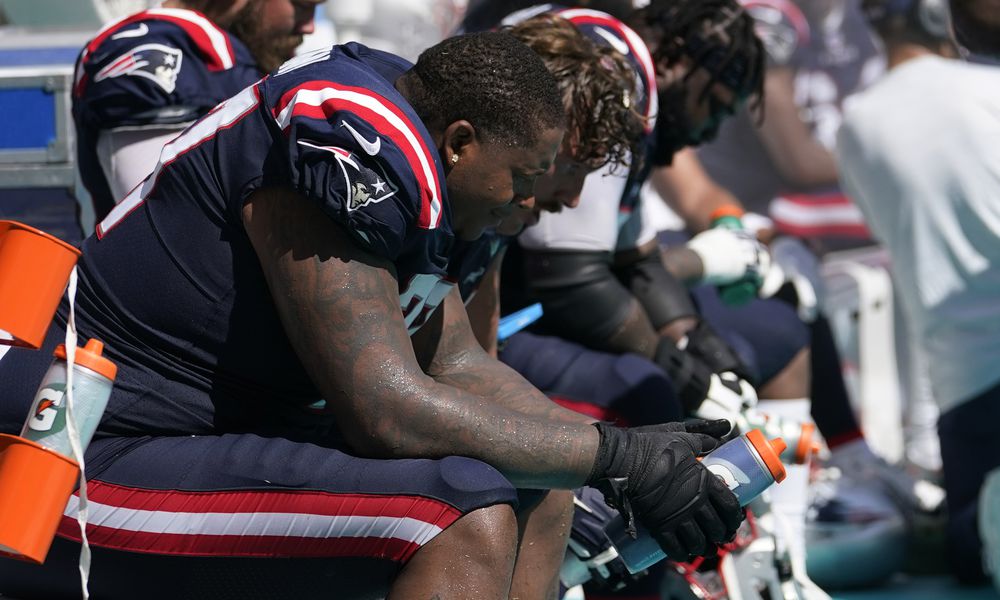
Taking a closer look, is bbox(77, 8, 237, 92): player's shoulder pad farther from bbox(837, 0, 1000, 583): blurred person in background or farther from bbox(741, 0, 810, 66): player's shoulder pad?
bbox(741, 0, 810, 66): player's shoulder pad

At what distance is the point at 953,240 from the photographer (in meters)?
3.72

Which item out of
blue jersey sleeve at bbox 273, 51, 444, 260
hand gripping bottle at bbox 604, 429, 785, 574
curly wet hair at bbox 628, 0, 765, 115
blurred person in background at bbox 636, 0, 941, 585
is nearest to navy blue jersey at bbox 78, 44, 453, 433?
blue jersey sleeve at bbox 273, 51, 444, 260

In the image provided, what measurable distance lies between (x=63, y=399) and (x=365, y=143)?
0.49 m

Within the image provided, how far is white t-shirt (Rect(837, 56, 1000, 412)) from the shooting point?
3688 millimetres

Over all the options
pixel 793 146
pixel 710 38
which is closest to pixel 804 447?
pixel 710 38

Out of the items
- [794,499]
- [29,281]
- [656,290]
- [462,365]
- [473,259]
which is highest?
[29,281]

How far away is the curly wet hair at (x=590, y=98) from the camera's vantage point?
2.41 m

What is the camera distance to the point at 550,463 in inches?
74.1

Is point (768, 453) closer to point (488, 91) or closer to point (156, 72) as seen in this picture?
point (488, 91)

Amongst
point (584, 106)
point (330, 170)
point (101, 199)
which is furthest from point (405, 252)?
point (101, 199)

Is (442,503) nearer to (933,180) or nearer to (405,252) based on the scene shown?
(405,252)

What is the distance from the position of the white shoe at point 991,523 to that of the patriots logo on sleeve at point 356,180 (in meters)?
2.24

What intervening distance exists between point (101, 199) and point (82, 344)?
0.80 metres

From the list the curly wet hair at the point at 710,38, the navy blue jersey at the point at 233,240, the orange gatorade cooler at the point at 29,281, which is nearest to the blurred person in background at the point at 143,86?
the navy blue jersey at the point at 233,240
